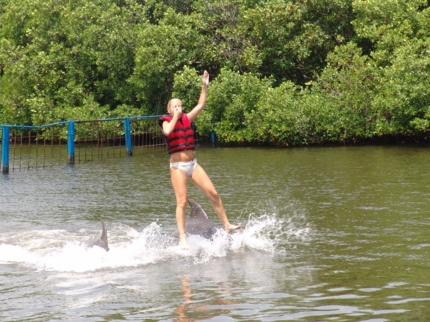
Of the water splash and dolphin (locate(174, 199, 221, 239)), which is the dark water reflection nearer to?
the water splash

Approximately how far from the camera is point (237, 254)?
9.91 m

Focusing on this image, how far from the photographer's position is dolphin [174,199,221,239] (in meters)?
10.4

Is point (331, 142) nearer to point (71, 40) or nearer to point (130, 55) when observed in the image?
point (130, 55)

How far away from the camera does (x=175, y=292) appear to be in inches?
318

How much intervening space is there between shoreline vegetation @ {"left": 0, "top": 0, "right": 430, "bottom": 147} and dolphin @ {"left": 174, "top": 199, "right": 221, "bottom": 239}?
52.6 ft

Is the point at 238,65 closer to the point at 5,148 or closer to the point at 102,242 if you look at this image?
the point at 5,148

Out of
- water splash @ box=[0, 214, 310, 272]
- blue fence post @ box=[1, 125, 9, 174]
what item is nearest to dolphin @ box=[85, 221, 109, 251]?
water splash @ box=[0, 214, 310, 272]

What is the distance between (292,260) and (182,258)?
1389 millimetres

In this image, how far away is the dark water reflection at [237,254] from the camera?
7488 mm

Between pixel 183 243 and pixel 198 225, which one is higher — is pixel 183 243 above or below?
below

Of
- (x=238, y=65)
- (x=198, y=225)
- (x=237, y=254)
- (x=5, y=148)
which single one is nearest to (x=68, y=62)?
(x=238, y=65)

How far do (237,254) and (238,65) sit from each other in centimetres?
2278

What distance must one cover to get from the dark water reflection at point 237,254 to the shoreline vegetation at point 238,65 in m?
8.86

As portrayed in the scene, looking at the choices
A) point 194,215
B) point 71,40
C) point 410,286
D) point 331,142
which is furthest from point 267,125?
point 410,286
